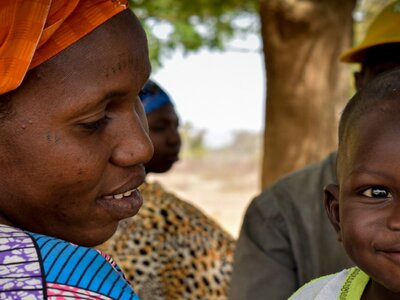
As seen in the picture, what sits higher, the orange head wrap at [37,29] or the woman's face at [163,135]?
the orange head wrap at [37,29]

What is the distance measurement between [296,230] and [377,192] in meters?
1.20

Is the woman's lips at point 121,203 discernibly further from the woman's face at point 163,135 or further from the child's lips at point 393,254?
the woman's face at point 163,135

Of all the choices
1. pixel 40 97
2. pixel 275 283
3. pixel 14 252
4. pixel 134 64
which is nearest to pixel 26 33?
pixel 40 97

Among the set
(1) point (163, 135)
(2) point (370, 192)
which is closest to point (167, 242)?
(1) point (163, 135)

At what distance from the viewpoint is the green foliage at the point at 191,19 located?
8.04 m

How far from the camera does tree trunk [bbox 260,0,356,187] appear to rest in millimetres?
5895

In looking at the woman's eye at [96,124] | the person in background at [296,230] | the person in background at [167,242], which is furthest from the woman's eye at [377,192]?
the person in background at [167,242]

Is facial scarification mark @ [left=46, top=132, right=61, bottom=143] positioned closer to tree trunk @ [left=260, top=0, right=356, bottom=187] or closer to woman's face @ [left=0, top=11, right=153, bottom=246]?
woman's face @ [left=0, top=11, right=153, bottom=246]

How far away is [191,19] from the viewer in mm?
9320

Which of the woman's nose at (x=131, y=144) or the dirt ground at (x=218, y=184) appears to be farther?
the dirt ground at (x=218, y=184)

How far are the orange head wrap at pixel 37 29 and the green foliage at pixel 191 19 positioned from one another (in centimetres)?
635

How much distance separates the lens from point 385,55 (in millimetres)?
2959

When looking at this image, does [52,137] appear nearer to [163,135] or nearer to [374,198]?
[374,198]

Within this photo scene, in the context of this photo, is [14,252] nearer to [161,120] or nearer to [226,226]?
[161,120]
